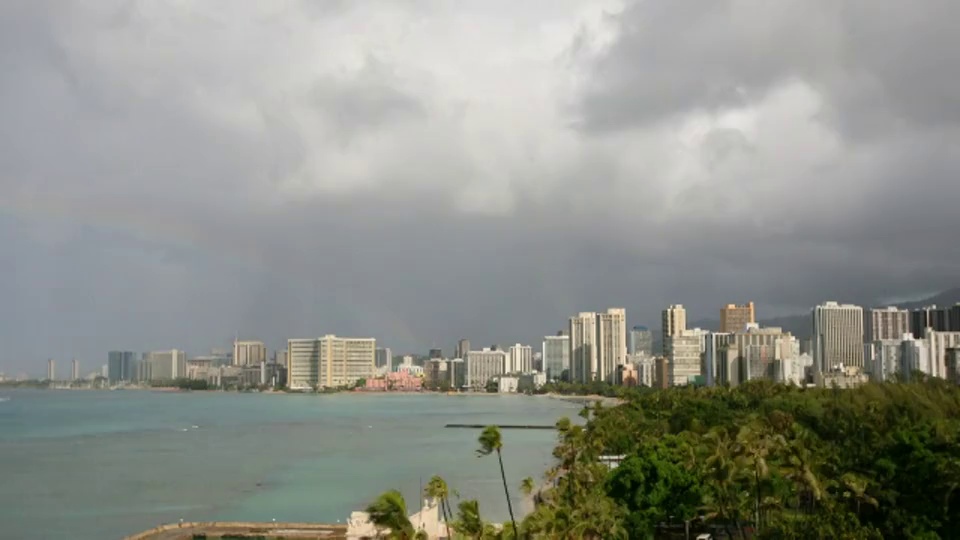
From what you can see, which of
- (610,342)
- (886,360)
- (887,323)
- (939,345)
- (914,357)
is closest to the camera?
(939,345)

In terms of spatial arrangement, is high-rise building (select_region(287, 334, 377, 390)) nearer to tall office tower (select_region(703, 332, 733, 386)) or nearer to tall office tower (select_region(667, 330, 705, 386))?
tall office tower (select_region(667, 330, 705, 386))

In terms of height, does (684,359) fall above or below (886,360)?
below

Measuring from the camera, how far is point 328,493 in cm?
3953

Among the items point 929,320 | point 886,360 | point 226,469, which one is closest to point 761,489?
point 226,469

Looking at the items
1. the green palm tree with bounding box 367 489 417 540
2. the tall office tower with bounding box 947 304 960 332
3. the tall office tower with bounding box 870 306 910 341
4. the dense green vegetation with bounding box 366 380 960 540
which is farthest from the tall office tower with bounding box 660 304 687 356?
the green palm tree with bounding box 367 489 417 540

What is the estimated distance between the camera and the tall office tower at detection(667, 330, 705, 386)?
138750 millimetres

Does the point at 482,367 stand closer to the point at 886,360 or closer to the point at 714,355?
the point at 714,355

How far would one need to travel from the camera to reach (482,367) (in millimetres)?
189375

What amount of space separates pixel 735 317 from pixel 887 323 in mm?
48909

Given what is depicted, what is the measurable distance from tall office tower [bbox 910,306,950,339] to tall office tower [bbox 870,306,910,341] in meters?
9.62

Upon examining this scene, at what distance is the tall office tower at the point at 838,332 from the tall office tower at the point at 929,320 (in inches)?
283

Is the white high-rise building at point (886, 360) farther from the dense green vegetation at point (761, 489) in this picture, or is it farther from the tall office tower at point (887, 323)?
the dense green vegetation at point (761, 489)

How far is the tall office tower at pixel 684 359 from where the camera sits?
13875cm

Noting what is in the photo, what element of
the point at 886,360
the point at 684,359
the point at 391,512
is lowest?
the point at 684,359
